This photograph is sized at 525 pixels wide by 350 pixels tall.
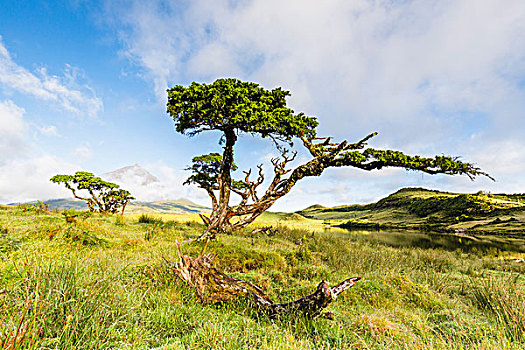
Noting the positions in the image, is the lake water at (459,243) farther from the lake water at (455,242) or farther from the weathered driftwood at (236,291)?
the weathered driftwood at (236,291)

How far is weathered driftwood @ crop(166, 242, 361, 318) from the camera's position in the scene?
135 inches

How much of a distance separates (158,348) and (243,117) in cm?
959

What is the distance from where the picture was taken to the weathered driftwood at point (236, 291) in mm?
3422

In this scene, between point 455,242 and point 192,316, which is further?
point 455,242

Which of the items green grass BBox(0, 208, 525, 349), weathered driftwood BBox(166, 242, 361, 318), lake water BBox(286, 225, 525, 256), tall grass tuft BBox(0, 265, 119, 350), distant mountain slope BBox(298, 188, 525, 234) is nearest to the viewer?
tall grass tuft BBox(0, 265, 119, 350)

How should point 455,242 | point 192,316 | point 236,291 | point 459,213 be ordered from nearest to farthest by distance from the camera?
1. point 192,316
2. point 236,291
3. point 455,242
4. point 459,213

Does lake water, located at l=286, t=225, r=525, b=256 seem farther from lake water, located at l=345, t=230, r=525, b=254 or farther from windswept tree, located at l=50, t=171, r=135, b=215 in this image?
windswept tree, located at l=50, t=171, r=135, b=215

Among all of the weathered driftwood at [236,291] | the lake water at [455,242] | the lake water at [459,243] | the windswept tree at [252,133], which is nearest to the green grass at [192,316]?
the weathered driftwood at [236,291]

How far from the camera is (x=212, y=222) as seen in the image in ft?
36.0

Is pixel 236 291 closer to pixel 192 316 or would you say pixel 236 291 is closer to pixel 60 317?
pixel 192 316

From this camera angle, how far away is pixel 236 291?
4.12 meters

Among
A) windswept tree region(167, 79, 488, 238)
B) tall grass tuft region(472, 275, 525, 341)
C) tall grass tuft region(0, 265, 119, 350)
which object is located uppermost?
windswept tree region(167, 79, 488, 238)

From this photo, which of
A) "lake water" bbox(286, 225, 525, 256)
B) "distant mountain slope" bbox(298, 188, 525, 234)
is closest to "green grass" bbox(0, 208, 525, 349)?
"lake water" bbox(286, 225, 525, 256)

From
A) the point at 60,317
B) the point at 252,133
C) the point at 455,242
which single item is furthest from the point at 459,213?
the point at 60,317
